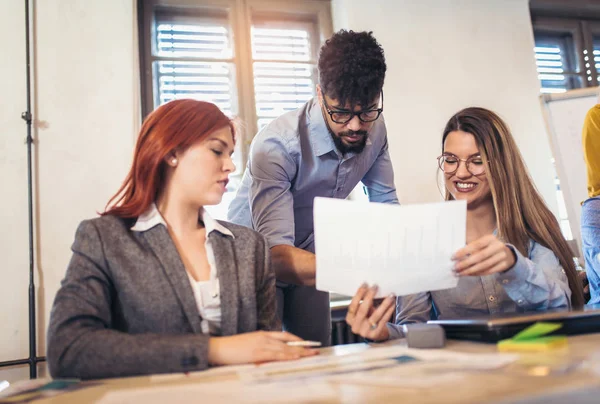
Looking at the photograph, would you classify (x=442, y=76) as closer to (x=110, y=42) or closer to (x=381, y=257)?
(x=110, y=42)

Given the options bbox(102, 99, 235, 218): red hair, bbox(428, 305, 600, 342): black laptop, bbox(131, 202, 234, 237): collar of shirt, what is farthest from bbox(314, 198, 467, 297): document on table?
bbox(102, 99, 235, 218): red hair

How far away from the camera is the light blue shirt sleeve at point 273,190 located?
1547mm

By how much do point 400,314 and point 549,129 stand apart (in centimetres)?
194

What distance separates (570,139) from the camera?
9.50 feet

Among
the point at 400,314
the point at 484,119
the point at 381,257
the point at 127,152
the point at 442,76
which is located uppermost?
the point at 442,76

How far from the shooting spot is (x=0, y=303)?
2.32 m

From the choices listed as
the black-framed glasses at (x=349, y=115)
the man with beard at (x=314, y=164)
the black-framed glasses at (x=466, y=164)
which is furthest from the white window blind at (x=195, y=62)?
the black-framed glasses at (x=466, y=164)

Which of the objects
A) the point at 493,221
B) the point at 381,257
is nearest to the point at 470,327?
the point at 381,257

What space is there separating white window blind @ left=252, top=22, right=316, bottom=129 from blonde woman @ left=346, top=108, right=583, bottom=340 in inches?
59.0

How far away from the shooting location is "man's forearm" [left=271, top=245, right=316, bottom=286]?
54.6 inches

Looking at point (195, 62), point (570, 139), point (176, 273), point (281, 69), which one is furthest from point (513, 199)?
point (195, 62)

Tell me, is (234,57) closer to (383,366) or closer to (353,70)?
(353,70)

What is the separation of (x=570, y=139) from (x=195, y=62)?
7.05 ft

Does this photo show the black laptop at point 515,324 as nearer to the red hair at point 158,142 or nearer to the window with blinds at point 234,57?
the red hair at point 158,142
